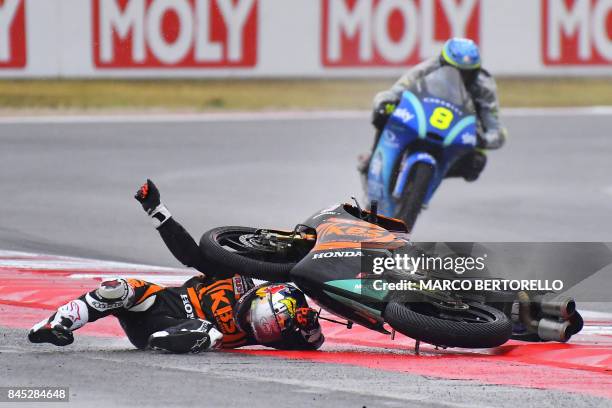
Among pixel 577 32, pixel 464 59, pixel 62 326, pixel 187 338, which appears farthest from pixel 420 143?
pixel 577 32

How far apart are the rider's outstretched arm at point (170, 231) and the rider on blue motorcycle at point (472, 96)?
3.03m

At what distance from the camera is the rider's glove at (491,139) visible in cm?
1002

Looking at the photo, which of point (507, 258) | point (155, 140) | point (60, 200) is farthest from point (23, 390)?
point (155, 140)

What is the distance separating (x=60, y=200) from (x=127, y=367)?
6077 millimetres

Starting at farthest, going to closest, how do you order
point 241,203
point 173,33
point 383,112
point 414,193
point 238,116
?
point 238,116 → point 173,33 → point 241,203 → point 383,112 → point 414,193

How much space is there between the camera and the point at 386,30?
1752cm

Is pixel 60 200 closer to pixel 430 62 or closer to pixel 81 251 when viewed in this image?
pixel 81 251

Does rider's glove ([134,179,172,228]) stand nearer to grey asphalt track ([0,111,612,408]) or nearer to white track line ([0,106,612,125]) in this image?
grey asphalt track ([0,111,612,408])

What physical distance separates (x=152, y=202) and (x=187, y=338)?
847 mm

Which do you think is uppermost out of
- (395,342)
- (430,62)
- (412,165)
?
(430,62)

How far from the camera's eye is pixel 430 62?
33.3 feet

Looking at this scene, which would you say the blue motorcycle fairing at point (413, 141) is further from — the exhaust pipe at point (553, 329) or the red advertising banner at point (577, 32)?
the red advertising banner at point (577, 32)

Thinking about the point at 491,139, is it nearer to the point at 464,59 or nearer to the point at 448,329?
the point at 464,59

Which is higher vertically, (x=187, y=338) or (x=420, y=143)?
(x=420, y=143)
